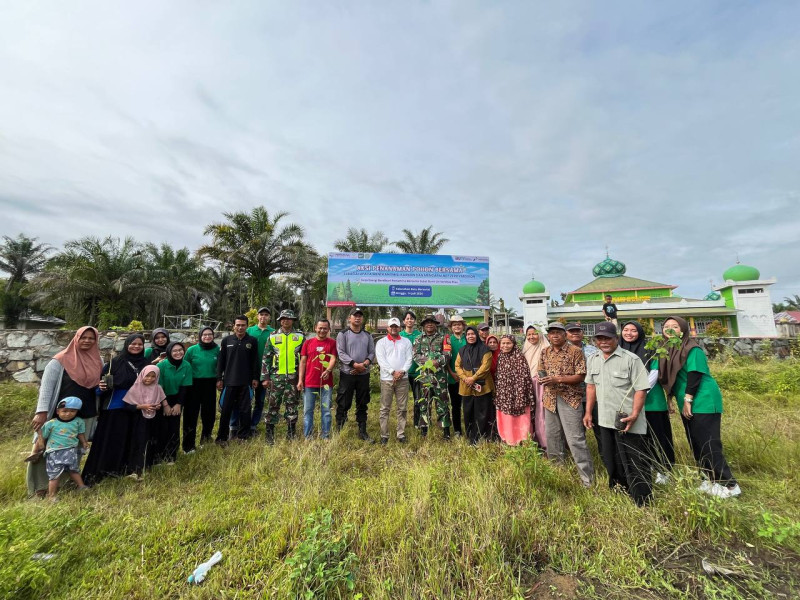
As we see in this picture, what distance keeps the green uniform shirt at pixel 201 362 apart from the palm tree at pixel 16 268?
2658 cm

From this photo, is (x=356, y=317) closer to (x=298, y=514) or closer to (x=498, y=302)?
(x=298, y=514)

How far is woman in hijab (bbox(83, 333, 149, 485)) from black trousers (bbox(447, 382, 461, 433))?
3.68 m

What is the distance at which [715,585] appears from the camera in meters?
1.77

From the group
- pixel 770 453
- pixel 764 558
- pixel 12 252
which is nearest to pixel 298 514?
pixel 764 558

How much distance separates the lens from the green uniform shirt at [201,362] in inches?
167

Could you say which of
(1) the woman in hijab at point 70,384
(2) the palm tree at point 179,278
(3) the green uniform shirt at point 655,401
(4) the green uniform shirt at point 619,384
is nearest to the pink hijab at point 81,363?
(1) the woman in hijab at point 70,384

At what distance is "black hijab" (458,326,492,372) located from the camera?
422 cm

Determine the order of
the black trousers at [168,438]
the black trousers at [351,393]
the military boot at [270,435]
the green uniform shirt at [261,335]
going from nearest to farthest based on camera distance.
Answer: the black trousers at [168,438] → the military boot at [270,435] → the black trousers at [351,393] → the green uniform shirt at [261,335]

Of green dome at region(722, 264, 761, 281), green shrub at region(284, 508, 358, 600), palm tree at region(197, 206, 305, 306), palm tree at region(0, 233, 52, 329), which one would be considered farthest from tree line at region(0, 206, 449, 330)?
green dome at region(722, 264, 761, 281)

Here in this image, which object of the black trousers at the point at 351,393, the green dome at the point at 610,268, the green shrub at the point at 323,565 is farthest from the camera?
the green dome at the point at 610,268

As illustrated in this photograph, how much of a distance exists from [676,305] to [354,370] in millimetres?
26046

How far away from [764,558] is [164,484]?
4.48m

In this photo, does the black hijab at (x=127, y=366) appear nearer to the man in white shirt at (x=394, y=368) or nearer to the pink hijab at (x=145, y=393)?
the pink hijab at (x=145, y=393)

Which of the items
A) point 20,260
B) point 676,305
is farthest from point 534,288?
point 20,260
